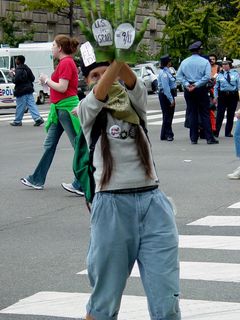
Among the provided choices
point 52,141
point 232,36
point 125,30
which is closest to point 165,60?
point 52,141

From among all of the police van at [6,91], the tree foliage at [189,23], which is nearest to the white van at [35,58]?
the police van at [6,91]

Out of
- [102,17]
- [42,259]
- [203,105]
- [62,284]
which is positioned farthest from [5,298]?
[203,105]

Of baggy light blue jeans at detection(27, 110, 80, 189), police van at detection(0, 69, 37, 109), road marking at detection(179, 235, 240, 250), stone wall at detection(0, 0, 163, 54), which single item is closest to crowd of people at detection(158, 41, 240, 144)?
baggy light blue jeans at detection(27, 110, 80, 189)

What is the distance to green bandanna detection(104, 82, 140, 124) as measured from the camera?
475 cm

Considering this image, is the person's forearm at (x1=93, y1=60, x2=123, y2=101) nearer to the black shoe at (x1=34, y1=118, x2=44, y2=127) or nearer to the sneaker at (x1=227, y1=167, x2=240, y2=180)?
the sneaker at (x1=227, y1=167, x2=240, y2=180)

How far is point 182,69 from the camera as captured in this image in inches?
695

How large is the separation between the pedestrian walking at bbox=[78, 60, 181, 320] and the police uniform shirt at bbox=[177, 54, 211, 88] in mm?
12656

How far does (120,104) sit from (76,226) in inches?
193

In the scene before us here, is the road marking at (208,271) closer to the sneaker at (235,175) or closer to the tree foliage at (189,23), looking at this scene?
the sneaker at (235,175)

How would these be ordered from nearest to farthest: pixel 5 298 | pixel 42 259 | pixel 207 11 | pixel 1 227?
pixel 5 298 → pixel 42 259 → pixel 1 227 → pixel 207 11

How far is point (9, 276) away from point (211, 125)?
11447 millimetres

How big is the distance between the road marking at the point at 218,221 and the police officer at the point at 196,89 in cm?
768

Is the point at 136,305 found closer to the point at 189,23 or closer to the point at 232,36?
the point at 232,36

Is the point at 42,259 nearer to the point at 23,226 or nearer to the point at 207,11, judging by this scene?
the point at 23,226
